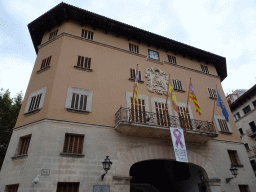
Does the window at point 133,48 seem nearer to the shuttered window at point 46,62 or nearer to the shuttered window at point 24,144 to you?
the shuttered window at point 46,62

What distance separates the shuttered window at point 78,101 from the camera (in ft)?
41.1

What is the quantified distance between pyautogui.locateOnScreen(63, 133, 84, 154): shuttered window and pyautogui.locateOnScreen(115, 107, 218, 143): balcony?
2.48 meters

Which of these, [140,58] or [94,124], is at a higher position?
[140,58]

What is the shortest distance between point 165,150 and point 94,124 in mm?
5380

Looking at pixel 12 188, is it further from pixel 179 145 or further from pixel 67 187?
pixel 179 145

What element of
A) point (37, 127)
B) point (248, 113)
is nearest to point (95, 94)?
point (37, 127)

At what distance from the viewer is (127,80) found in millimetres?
15445

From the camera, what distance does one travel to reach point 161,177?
59.9ft

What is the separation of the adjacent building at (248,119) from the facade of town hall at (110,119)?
10.3 m

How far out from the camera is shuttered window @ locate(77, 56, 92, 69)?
14.6m

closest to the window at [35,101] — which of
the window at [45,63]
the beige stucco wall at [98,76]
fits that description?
the beige stucco wall at [98,76]

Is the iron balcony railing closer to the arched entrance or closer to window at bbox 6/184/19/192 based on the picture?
the arched entrance

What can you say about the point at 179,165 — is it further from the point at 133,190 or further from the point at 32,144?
the point at 32,144

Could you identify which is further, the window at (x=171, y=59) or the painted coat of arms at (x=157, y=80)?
the window at (x=171, y=59)
